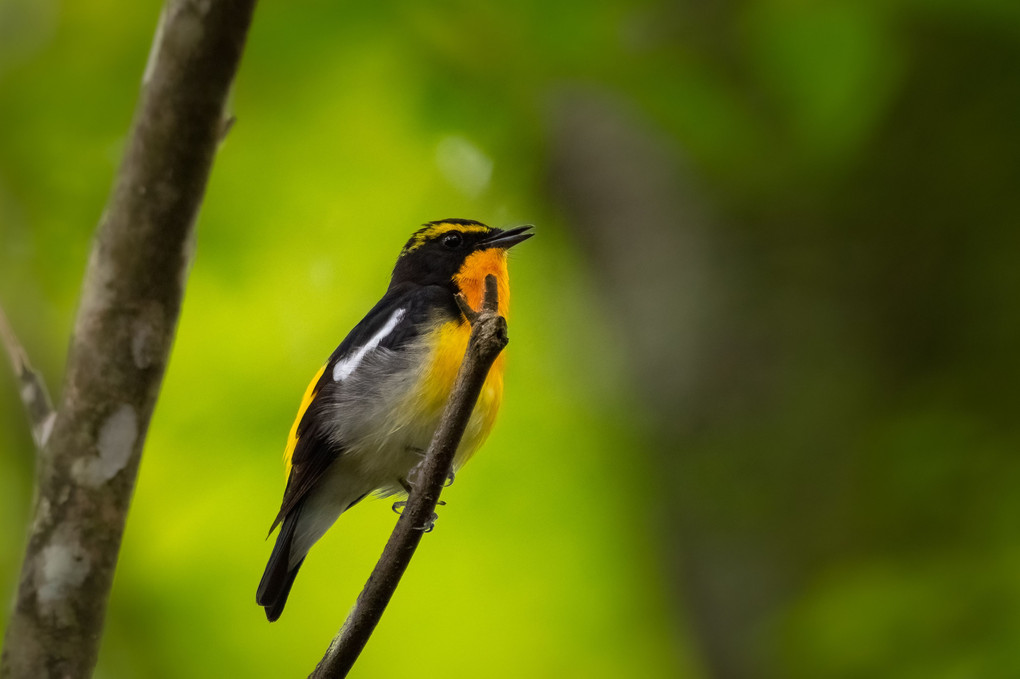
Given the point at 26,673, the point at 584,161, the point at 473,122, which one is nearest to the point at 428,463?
the point at 26,673

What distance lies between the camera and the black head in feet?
10.4

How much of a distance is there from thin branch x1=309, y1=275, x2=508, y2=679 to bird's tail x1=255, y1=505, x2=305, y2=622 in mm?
905

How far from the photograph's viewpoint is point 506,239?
3.12m

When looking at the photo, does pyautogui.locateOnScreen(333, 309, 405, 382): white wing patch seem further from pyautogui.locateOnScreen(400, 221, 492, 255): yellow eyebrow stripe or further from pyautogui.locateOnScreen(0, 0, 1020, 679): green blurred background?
pyautogui.locateOnScreen(0, 0, 1020, 679): green blurred background

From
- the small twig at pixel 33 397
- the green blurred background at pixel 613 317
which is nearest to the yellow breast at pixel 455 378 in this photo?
the green blurred background at pixel 613 317

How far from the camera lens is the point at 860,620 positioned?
2.95m

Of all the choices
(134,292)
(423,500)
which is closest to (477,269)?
(134,292)

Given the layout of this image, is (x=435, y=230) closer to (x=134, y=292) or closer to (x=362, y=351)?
(x=362, y=351)

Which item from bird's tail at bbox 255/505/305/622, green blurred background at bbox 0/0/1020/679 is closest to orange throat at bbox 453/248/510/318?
green blurred background at bbox 0/0/1020/679

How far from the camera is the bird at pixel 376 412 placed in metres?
2.64

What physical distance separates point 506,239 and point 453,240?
0.21 meters

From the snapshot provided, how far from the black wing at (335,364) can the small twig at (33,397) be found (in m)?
0.56

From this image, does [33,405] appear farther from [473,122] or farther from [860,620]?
[860,620]

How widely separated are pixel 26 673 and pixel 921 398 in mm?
2688
